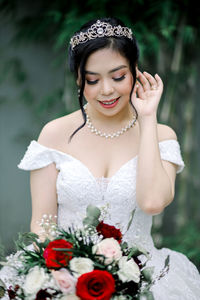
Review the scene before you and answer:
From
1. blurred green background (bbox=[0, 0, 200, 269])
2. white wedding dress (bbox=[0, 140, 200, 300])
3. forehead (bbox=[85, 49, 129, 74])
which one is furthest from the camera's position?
blurred green background (bbox=[0, 0, 200, 269])

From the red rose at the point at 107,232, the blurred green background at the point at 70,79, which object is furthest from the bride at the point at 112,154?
the blurred green background at the point at 70,79

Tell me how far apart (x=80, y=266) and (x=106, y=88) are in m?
0.88

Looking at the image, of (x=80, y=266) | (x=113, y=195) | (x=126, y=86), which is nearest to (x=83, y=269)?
(x=80, y=266)

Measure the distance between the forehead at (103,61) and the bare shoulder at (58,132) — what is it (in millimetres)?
404

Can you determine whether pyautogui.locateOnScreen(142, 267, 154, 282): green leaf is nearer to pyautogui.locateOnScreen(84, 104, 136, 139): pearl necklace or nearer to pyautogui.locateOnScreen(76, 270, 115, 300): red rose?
pyautogui.locateOnScreen(76, 270, 115, 300): red rose

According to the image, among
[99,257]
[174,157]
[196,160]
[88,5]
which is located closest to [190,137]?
[196,160]

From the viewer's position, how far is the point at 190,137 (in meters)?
3.56

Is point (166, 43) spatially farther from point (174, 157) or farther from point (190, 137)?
point (174, 157)

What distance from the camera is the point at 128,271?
3.69 feet

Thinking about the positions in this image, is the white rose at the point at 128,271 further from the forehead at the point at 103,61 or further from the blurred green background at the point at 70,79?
the blurred green background at the point at 70,79

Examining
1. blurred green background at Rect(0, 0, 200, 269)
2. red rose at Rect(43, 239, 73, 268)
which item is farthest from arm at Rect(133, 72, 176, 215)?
blurred green background at Rect(0, 0, 200, 269)

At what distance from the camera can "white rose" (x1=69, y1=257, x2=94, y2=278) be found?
3.60 feet

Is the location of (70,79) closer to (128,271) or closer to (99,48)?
(99,48)

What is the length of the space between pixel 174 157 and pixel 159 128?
0.20m
